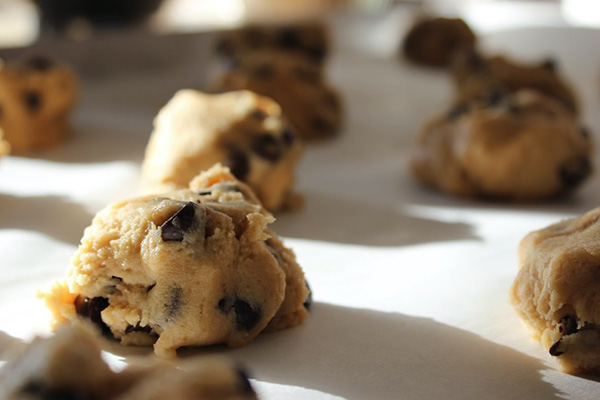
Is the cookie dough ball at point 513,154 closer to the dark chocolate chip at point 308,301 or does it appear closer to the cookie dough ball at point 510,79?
the cookie dough ball at point 510,79

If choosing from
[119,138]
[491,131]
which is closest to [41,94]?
[119,138]

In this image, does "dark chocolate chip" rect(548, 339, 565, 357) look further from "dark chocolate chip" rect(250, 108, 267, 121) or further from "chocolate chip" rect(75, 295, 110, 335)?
"dark chocolate chip" rect(250, 108, 267, 121)

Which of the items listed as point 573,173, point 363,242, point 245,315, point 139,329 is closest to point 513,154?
point 573,173

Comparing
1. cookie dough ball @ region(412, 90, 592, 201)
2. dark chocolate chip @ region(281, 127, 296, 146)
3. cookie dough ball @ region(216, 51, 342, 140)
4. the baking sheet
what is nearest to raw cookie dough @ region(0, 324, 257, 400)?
the baking sheet

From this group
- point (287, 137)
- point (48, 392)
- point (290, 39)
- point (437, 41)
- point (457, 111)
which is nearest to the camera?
point (48, 392)

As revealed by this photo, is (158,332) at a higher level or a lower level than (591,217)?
lower

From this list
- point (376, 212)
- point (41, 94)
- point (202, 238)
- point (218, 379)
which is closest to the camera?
Answer: point (218, 379)

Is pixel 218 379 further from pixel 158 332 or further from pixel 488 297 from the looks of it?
pixel 488 297

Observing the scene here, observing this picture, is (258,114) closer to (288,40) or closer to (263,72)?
(263,72)
